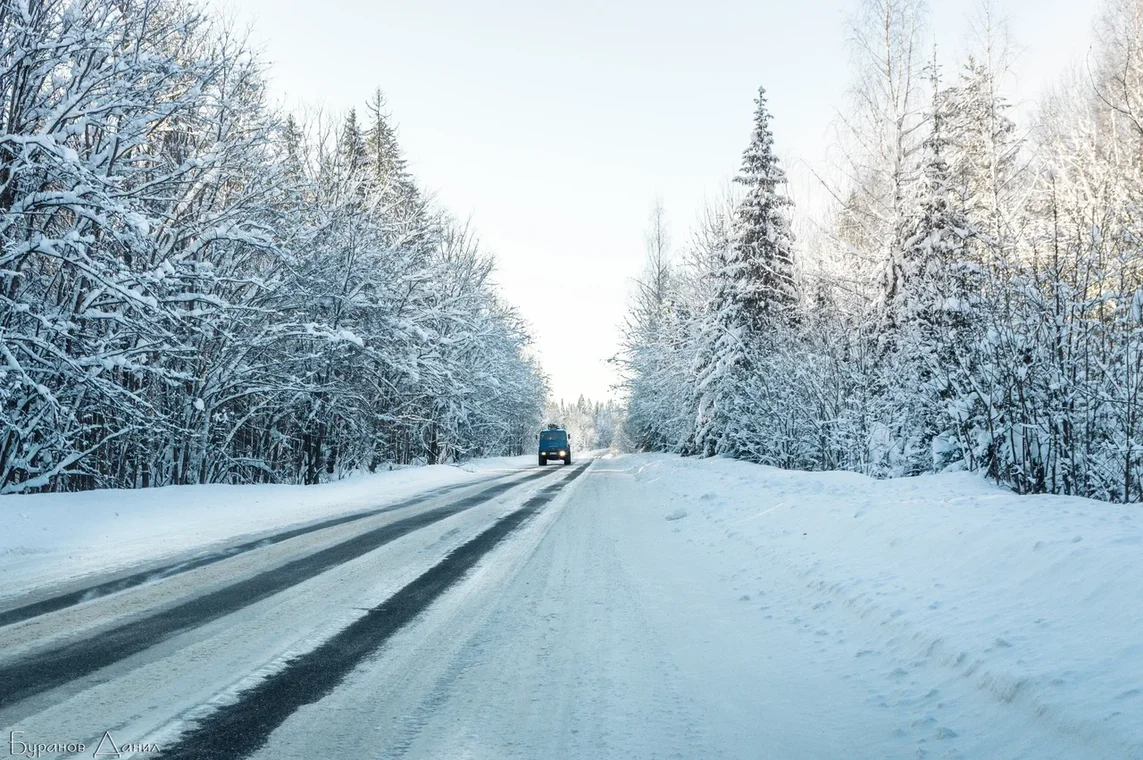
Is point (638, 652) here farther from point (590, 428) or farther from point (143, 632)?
point (590, 428)

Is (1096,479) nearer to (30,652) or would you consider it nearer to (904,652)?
(904,652)

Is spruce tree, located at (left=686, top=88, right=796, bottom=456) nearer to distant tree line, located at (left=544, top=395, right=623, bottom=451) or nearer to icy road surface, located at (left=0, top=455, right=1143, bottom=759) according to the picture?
icy road surface, located at (left=0, top=455, right=1143, bottom=759)

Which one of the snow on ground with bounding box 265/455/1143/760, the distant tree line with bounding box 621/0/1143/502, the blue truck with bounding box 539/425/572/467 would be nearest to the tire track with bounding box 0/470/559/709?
the snow on ground with bounding box 265/455/1143/760

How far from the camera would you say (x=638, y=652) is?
4047 mm

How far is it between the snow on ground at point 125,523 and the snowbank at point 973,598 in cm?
586

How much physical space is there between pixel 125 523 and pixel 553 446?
31609mm

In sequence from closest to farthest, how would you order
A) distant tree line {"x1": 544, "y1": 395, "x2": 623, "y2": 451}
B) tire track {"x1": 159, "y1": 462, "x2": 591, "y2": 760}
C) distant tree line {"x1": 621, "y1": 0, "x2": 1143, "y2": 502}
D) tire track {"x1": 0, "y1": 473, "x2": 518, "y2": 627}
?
tire track {"x1": 159, "y1": 462, "x2": 591, "y2": 760}
tire track {"x1": 0, "y1": 473, "x2": 518, "y2": 627}
distant tree line {"x1": 621, "y1": 0, "x2": 1143, "y2": 502}
distant tree line {"x1": 544, "y1": 395, "x2": 623, "y2": 451}

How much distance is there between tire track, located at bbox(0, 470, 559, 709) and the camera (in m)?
3.26

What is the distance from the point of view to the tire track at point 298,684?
2.63 metres

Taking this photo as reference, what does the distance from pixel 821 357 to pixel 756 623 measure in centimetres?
1167

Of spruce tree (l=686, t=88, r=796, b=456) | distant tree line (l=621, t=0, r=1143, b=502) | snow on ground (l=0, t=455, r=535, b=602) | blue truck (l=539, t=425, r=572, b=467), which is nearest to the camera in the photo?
snow on ground (l=0, t=455, r=535, b=602)

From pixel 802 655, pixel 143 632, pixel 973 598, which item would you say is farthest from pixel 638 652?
pixel 143 632

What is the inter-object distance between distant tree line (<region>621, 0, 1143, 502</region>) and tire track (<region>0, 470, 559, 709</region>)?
812cm

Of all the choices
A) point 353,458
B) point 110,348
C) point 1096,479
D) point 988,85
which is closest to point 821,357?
point 1096,479
